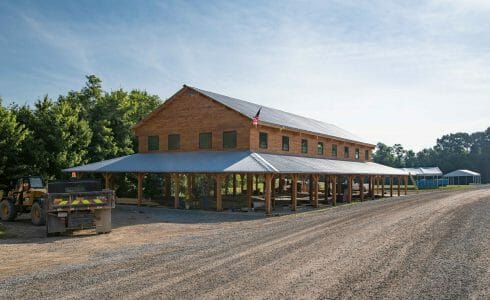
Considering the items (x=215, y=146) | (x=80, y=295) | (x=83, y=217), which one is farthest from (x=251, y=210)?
(x=80, y=295)

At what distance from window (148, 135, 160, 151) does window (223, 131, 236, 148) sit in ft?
23.0

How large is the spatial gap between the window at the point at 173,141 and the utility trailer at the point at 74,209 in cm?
1561

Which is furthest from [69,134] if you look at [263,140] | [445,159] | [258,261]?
[445,159]

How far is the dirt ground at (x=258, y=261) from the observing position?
8.47 meters

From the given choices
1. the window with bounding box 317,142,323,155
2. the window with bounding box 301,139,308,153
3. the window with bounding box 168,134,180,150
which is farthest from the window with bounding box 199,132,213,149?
the window with bounding box 317,142,323,155

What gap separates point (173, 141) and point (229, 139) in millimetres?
5740

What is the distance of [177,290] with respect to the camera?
27.5 feet

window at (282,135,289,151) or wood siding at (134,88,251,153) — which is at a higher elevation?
wood siding at (134,88,251,153)

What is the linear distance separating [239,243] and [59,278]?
601 centimetres

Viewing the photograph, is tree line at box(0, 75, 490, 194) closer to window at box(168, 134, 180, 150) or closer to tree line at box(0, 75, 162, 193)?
tree line at box(0, 75, 162, 193)

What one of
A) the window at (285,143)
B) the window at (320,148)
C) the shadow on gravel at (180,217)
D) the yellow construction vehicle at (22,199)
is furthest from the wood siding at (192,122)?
the yellow construction vehicle at (22,199)

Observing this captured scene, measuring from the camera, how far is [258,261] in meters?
11.0

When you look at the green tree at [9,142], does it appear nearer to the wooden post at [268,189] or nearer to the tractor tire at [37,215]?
the tractor tire at [37,215]

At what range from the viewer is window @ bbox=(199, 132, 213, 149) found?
31203mm
